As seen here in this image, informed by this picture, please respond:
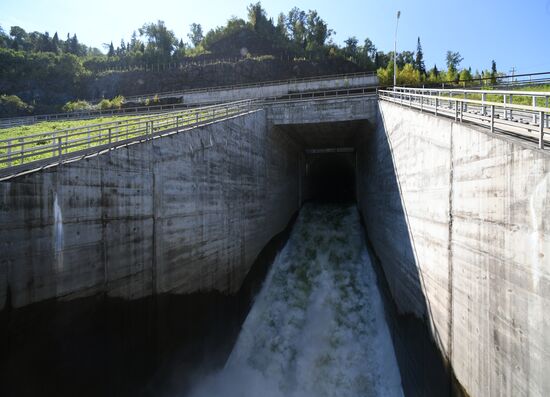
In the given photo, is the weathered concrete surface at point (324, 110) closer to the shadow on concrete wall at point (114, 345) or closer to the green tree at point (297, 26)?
the shadow on concrete wall at point (114, 345)

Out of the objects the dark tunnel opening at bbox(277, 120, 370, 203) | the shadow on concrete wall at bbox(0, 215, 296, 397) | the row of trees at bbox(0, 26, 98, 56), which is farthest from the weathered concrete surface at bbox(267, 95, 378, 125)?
the row of trees at bbox(0, 26, 98, 56)

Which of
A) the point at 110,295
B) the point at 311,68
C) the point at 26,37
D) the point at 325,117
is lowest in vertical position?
the point at 110,295

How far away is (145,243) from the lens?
1066 cm

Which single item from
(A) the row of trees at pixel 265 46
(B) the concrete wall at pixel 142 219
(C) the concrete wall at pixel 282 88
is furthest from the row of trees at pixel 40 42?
(B) the concrete wall at pixel 142 219

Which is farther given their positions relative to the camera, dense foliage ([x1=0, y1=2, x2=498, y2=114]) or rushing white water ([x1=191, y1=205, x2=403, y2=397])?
dense foliage ([x1=0, y1=2, x2=498, y2=114])

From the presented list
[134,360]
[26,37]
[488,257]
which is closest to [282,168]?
[134,360]

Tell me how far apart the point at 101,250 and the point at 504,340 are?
944 centimetres

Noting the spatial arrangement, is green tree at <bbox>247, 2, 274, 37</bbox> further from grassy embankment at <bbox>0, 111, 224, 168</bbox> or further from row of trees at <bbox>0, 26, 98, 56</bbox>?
grassy embankment at <bbox>0, 111, 224, 168</bbox>

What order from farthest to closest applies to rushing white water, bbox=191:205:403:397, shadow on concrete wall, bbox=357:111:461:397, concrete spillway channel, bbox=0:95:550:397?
rushing white water, bbox=191:205:403:397
shadow on concrete wall, bbox=357:111:461:397
concrete spillway channel, bbox=0:95:550:397

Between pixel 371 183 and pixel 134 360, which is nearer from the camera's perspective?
pixel 134 360

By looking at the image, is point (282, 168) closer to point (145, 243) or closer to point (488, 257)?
point (145, 243)

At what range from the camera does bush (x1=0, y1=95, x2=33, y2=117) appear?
4731 cm

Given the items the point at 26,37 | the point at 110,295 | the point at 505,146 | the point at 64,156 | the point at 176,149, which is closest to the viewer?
the point at 505,146

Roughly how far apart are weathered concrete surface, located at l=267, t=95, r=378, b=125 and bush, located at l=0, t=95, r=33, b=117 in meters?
46.9
